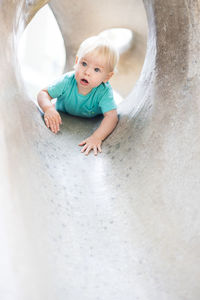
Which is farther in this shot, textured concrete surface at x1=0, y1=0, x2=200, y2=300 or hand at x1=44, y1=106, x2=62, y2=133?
hand at x1=44, y1=106, x2=62, y2=133

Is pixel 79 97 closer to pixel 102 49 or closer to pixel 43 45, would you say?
pixel 102 49

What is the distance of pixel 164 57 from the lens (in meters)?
1.50

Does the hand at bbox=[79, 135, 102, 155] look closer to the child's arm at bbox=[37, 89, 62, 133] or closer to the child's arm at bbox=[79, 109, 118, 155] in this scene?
the child's arm at bbox=[79, 109, 118, 155]

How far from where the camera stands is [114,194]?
134 cm

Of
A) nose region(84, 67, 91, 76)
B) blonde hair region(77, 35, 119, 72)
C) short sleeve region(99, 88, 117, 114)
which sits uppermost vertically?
blonde hair region(77, 35, 119, 72)

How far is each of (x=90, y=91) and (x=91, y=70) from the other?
171 millimetres

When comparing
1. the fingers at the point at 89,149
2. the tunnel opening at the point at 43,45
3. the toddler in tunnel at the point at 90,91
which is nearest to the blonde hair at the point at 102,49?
the toddler in tunnel at the point at 90,91

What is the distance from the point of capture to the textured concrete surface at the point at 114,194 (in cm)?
91

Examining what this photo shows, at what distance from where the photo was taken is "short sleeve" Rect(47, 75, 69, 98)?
1.93 metres

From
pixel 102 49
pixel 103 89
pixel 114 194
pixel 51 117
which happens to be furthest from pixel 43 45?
pixel 114 194

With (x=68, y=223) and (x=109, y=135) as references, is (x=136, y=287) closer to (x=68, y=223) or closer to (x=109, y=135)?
(x=68, y=223)

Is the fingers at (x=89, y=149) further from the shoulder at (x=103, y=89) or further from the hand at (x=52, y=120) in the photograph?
the shoulder at (x=103, y=89)

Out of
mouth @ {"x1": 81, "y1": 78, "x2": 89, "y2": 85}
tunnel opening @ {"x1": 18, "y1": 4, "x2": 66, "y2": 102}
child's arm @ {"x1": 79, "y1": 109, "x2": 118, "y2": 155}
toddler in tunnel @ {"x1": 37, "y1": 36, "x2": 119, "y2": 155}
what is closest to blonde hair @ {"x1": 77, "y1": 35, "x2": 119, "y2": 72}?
toddler in tunnel @ {"x1": 37, "y1": 36, "x2": 119, "y2": 155}

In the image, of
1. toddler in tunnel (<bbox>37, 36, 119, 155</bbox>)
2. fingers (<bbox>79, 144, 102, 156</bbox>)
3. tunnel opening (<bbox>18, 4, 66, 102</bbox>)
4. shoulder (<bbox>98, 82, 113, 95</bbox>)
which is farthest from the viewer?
tunnel opening (<bbox>18, 4, 66, 102</bbox>)
